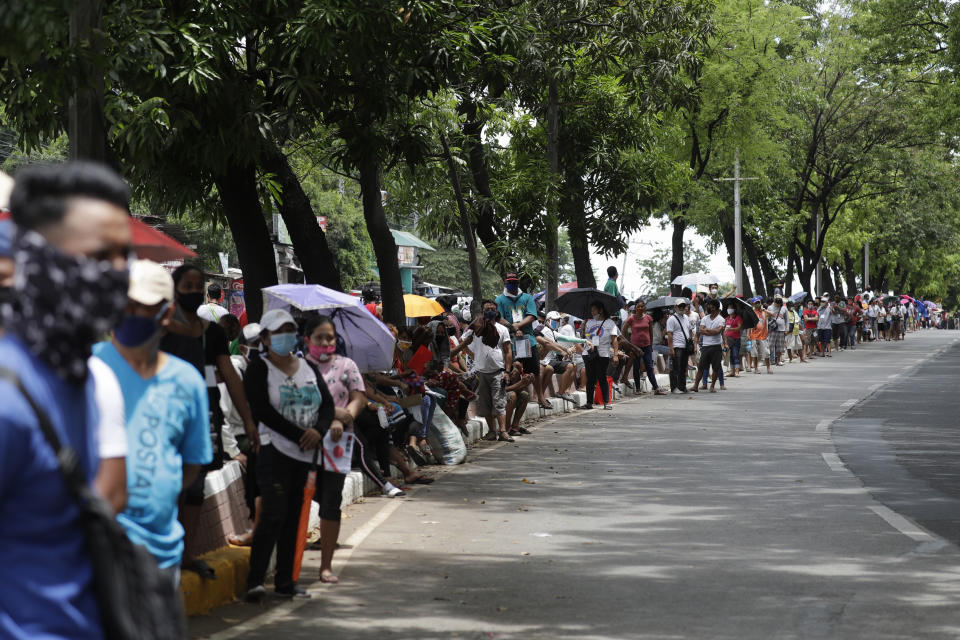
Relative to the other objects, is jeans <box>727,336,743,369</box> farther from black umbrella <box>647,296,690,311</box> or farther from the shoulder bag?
the shoulder bag

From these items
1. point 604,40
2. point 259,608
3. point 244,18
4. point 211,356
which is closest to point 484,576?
point 259,608

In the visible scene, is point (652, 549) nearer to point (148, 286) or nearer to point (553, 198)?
point (148, 286)

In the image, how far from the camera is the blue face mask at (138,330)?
419 cm

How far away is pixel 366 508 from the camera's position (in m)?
10.9

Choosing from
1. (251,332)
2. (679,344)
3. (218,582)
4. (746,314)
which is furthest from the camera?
(746,314)

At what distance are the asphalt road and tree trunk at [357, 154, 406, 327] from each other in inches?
111

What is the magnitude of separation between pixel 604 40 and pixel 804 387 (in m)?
8.48

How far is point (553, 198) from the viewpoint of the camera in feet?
81.5

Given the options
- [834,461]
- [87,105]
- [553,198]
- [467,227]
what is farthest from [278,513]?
[553,198]

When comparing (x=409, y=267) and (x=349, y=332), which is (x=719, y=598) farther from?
(x=409, y=267)

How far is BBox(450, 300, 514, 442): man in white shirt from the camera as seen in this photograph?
16.0 meters

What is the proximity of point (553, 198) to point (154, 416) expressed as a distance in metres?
20.9

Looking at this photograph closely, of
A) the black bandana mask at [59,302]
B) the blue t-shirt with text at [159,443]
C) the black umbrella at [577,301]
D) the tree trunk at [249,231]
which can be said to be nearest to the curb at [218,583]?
the blue t-shirt with text at [159,443]

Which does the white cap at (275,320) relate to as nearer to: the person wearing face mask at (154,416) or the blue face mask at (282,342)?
the blue face mask at (282,342)
